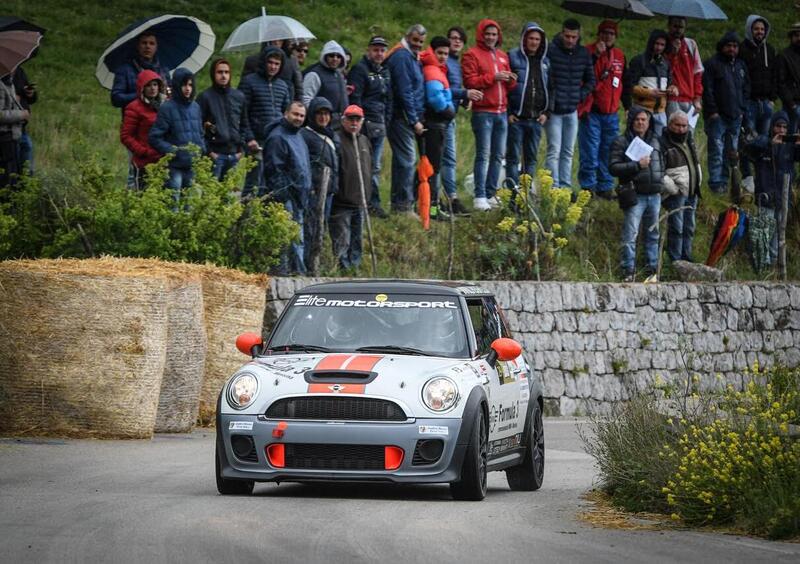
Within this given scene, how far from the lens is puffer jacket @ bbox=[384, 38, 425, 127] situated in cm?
2350

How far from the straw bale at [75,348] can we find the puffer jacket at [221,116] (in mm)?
5658

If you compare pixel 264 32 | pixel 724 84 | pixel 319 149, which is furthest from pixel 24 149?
pixel 724 84

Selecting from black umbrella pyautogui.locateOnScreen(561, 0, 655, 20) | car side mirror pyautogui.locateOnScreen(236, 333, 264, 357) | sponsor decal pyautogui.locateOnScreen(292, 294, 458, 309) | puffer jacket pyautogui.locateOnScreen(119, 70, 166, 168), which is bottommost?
car side mirror pyautogui.locateOnScreen(236, 333, 264, 357)

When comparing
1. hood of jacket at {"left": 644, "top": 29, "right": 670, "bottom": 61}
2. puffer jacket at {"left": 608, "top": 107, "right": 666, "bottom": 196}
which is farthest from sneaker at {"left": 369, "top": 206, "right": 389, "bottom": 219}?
hood of jacket at {"left": 644, "top": 29, "right": 670, "bottom": 61}

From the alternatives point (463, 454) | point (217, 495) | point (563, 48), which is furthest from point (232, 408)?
point (563, 48)

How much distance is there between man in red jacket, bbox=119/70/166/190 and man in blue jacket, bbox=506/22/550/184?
622 centimetres

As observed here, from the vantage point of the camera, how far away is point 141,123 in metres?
20.9

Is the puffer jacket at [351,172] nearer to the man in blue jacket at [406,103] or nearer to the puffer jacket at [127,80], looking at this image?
the man in blue jacket at [406,103]

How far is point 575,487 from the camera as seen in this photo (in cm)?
1384

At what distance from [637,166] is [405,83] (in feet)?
12.0

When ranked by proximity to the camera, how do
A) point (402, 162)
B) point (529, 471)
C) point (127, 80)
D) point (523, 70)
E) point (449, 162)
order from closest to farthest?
point (529, 471), point (127, 80), point (402, 162), point (449, 162), point (523, 70)

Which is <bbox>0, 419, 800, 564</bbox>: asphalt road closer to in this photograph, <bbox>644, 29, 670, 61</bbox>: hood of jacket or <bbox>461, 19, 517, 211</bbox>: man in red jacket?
<bbox>461, 19, 517, 211</bbox>: man in red jacket

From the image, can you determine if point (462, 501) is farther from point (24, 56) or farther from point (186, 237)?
point (24, 56)

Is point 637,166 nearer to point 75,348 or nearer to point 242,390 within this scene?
point 75,348
